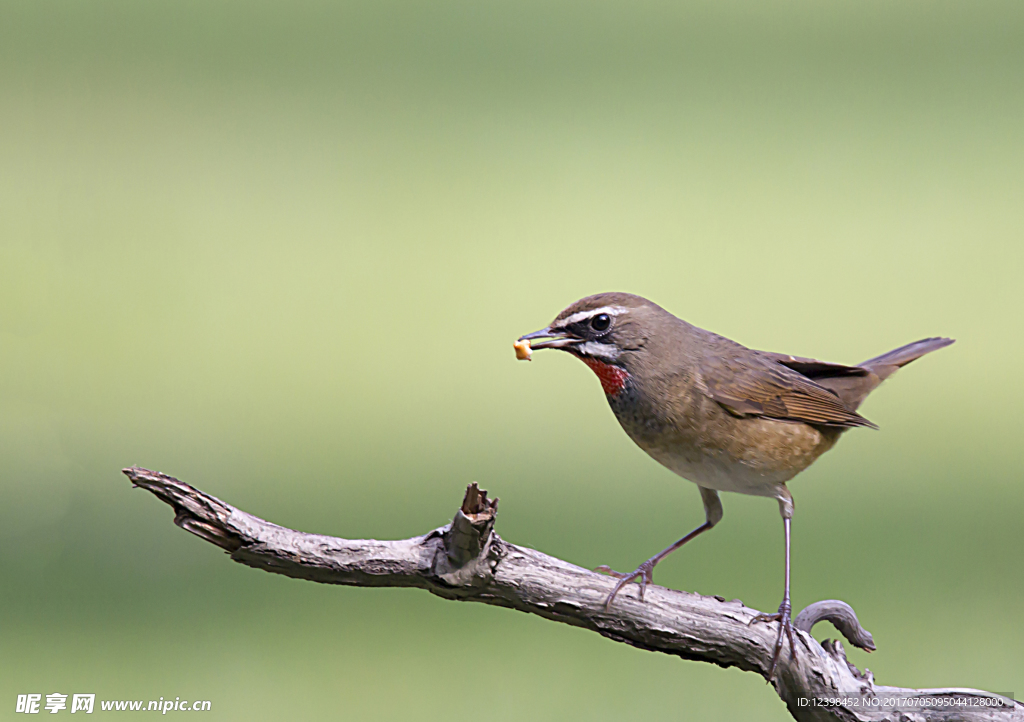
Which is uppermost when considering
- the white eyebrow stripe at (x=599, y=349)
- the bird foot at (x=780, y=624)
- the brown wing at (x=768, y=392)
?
the white eyebrow stripe at (x=599, y=349)

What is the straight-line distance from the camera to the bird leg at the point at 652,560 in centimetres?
138

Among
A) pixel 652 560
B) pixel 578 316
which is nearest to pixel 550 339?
pixel 578 316

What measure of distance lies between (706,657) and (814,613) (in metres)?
0.28

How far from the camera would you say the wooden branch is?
120 cm

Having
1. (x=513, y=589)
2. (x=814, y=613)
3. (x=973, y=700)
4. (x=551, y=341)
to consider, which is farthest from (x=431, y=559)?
(x=973, y=700)

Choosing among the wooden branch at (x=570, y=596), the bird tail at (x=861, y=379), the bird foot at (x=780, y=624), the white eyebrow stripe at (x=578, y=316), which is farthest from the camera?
the bird tail at (x=861, y=379)

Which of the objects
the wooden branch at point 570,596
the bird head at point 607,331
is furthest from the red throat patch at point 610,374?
the wooden branch at point 570,596

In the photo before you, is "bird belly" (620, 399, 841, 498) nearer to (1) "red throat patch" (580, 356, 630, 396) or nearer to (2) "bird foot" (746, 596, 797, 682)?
(1) "red throat patch" (580, 356, 630, 396)

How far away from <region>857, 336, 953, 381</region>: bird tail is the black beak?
0.65 meters

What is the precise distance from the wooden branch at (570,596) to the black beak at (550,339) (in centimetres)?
24

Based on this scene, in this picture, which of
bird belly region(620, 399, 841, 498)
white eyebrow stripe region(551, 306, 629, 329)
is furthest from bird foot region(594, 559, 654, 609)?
white eyebrow stripe region(551, 306, 629, 329)

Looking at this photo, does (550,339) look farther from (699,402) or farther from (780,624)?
(780,624)

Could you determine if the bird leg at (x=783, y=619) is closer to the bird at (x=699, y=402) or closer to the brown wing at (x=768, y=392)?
the bird at (x=699, y=402)

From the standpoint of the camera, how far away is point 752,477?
139 cm
